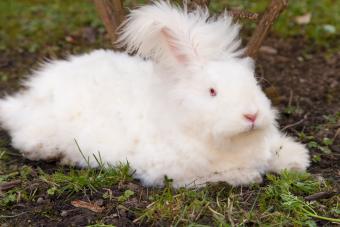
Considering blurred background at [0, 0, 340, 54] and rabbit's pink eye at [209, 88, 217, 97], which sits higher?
rabbit's pink eye at [209, 88, 217, 97]

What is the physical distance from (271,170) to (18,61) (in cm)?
314

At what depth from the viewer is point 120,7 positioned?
183 inches

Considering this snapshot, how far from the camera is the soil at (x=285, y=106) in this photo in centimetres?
341

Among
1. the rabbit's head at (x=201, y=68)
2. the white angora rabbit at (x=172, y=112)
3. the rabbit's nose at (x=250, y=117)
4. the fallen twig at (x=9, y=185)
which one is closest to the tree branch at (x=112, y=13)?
the white angora rabbit at (x=172, y=112)

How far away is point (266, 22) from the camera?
4.58 m

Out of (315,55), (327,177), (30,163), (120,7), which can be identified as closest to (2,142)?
(30,163)

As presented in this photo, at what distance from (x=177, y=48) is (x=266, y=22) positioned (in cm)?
117

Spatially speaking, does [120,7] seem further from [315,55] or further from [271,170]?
[315,55]

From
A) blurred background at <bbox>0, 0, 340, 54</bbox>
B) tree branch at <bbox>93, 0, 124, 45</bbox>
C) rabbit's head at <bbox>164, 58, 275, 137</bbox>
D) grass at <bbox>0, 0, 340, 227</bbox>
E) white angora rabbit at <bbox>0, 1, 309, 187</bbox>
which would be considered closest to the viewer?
→ grass at <bbox>0, 0, 340, 227</bbox>

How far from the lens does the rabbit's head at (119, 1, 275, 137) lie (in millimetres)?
3395

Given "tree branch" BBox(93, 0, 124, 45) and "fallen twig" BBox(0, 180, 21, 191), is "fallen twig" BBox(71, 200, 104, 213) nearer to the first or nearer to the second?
"fallen twig" BBox(0, 180, 21, 191)

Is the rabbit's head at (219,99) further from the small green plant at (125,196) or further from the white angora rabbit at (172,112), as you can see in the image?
the small green plant at (125,196)

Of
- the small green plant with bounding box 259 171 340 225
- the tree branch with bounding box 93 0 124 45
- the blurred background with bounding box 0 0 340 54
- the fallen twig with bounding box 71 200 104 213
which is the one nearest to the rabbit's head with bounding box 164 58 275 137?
the small green plant with bounding box 259 171 340 225

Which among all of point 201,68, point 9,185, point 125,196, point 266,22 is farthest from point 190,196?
point 266,22
